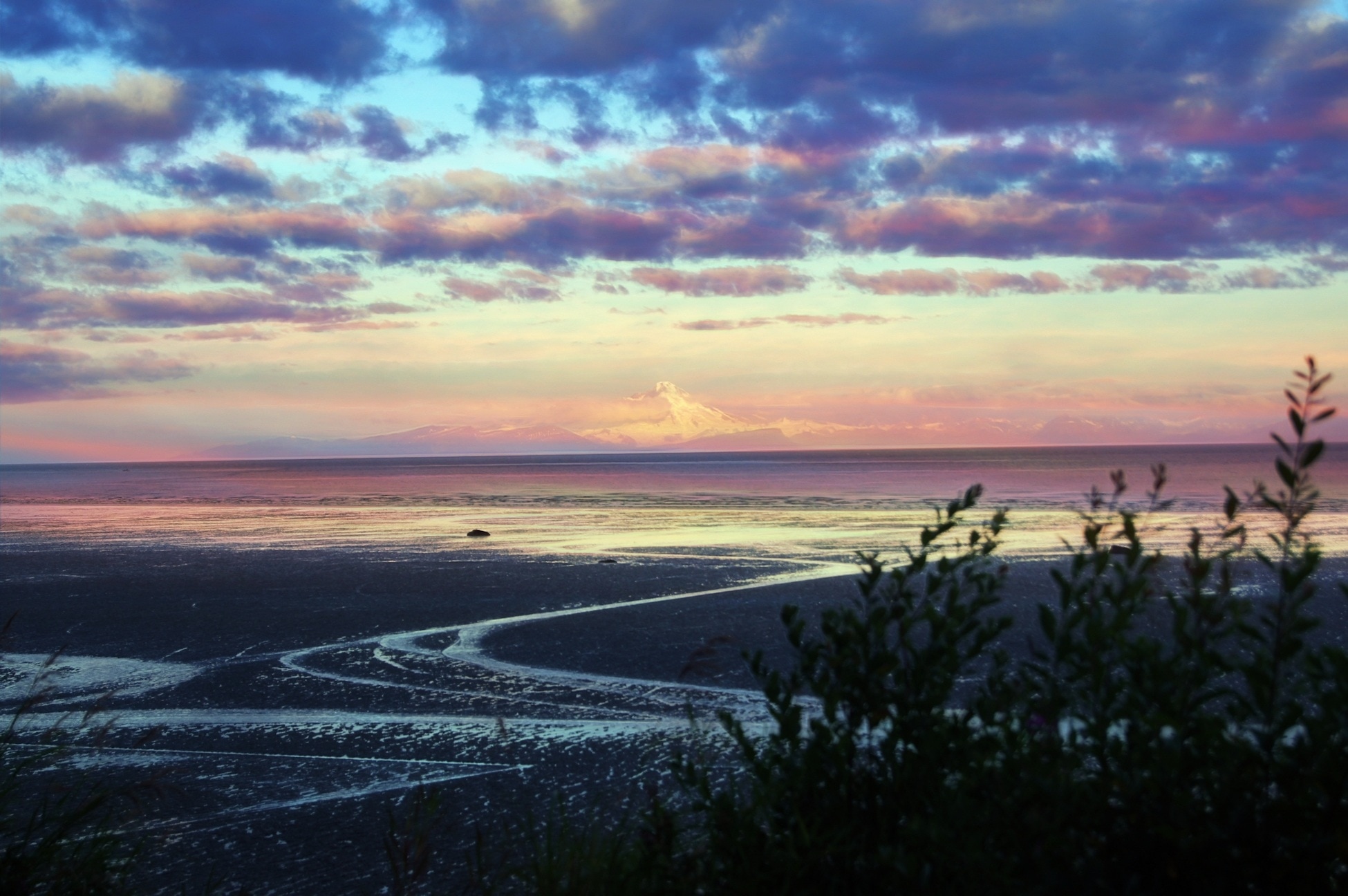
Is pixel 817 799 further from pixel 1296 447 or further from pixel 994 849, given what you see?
pixel 1296 447

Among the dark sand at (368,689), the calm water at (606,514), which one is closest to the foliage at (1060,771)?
the dark sand at (368,689)

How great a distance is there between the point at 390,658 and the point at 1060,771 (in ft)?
29.5

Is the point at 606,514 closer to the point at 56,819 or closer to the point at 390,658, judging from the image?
the point at 390,658

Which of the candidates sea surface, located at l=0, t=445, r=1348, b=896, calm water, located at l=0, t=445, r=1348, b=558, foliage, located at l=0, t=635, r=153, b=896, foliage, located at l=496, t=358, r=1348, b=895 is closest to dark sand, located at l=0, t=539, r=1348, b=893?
sea surface, located at l=0, t=445, r=1348, b=896

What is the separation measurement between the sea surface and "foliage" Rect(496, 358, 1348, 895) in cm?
62

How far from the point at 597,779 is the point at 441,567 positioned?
1247 centimetres

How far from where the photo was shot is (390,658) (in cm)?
1126

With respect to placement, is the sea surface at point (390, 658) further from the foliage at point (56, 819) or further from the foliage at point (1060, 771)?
the foliage at point (1060, 771)

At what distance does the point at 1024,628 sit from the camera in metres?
11.9

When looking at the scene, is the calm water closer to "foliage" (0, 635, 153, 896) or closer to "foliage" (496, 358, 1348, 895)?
"foliage" (496, 358, 1348, 895)

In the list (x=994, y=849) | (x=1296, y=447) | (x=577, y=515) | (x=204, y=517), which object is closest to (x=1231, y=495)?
(x=1296, y=447)

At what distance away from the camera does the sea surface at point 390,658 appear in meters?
6.54

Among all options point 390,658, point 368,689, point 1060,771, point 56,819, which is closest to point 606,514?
point 390,658

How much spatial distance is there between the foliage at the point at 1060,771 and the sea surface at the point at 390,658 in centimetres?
62
